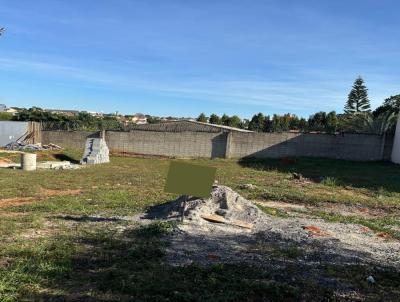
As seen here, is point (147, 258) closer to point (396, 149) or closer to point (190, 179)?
point (190, 179)

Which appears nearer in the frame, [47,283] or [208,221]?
[47,283]

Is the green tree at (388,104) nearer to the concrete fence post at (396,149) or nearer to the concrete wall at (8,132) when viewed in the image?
the concrete fence post at (396,149)

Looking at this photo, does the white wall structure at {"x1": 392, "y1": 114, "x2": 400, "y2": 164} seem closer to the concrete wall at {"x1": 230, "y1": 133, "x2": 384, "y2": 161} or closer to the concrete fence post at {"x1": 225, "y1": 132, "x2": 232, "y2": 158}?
the concrete wall at {"x1": 230, "y1": 133, "x2": 384, "y2": 161}

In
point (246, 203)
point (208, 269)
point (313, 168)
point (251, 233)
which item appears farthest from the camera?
point (313, 168)

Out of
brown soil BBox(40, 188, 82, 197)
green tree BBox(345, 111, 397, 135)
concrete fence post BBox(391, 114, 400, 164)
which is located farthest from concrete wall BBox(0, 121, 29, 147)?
green tree BBox(345, 111, 397, 135)

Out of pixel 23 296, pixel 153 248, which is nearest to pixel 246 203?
pixel 153 248

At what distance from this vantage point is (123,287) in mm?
4891

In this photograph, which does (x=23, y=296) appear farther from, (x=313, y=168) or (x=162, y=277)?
(x=313, y=168)

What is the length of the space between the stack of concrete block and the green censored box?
18738 mm

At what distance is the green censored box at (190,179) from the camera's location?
25.7 feet

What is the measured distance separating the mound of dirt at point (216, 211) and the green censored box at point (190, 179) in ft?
2.06

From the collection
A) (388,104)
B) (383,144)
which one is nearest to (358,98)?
(388,104)

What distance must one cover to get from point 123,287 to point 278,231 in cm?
388

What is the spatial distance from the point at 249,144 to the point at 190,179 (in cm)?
2331
